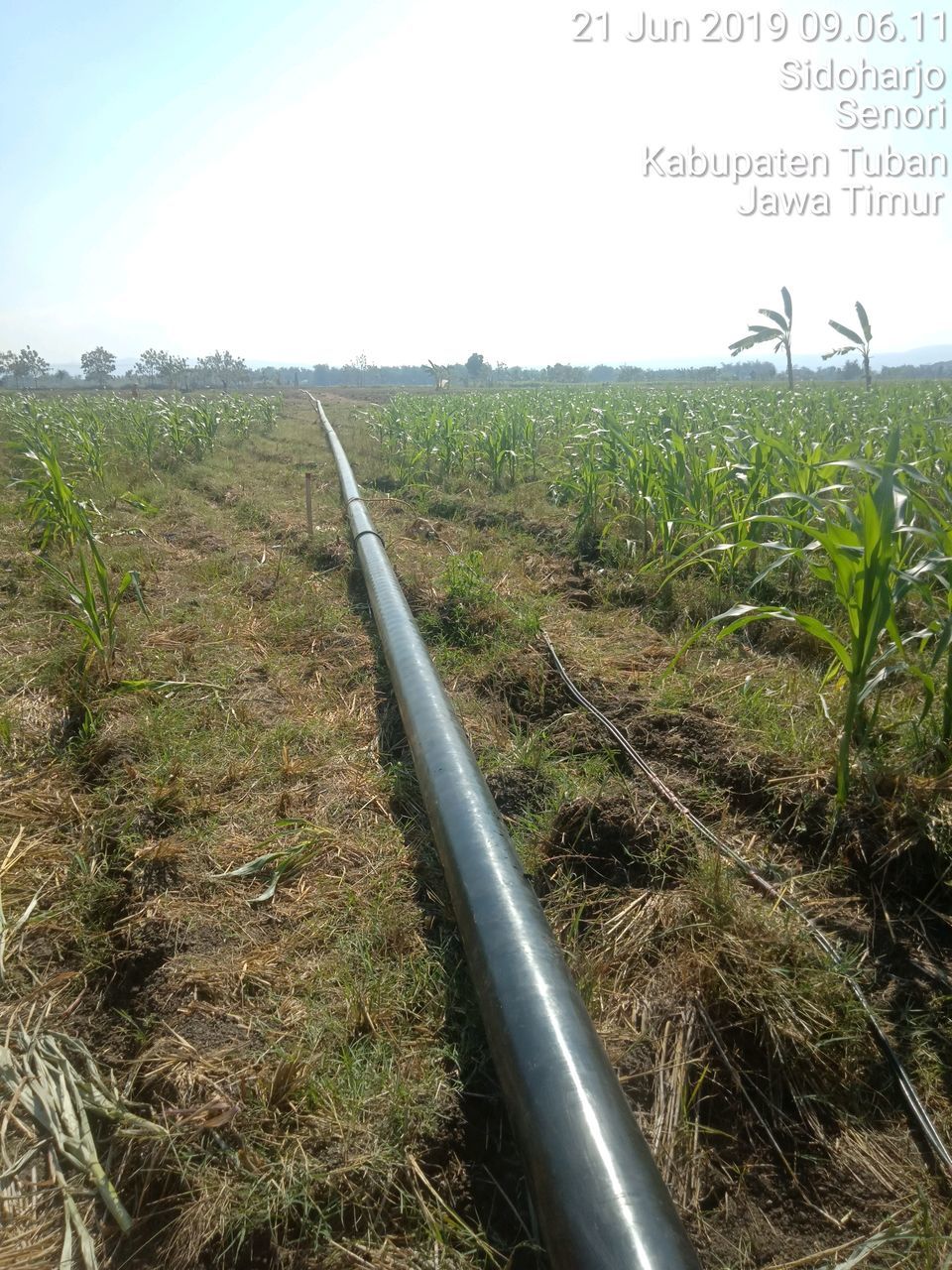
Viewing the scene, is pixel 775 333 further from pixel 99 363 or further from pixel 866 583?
pixel 99 363

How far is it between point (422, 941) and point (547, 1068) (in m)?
0.59

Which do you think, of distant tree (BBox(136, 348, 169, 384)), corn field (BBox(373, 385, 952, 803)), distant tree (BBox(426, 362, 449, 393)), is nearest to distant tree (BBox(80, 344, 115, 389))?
distant tree (BBox(136, 348, 169, 384))

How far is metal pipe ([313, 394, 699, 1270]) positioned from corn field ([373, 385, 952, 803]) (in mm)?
843

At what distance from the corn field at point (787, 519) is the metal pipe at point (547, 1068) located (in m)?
0.84

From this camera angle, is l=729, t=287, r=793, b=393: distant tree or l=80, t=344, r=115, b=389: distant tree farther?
l=80, t=344, r=115, b=389: distant tree

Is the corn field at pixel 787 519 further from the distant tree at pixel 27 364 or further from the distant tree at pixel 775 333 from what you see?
the distant tree at pixel 27 364

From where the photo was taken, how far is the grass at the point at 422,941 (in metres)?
1.21

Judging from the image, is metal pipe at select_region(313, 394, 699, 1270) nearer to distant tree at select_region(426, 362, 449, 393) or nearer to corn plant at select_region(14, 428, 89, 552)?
corn plant at select_region(14, 428, 89, 552)

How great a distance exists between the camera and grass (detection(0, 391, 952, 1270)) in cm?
121

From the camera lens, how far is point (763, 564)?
3688 millimetres

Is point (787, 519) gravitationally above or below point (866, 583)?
above

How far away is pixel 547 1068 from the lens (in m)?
1.19

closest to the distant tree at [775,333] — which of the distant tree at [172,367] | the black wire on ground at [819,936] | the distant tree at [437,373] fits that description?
the distant tree at [437,373]

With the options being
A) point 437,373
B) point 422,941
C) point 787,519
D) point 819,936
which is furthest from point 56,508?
point 437,373
